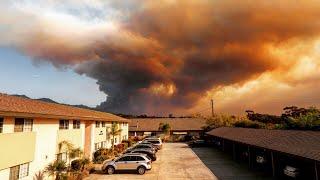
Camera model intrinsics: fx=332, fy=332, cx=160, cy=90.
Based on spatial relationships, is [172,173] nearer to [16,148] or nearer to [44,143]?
[44,143]

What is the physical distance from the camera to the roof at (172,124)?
82062 millimetres

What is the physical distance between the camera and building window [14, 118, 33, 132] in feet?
64.6

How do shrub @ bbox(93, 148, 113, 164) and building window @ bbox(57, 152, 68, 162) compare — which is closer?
building window @ bbox(57, 152, 68, 162)

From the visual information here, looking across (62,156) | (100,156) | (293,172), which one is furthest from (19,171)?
(293,172)

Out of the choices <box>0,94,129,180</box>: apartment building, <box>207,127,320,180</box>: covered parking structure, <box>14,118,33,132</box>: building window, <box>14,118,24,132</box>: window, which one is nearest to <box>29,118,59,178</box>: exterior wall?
<box>0,94,129,180</box>: apartment building

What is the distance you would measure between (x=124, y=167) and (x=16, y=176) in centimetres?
1179

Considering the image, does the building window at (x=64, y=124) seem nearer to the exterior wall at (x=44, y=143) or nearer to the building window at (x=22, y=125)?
the exterior wall at (x=44, y=143)

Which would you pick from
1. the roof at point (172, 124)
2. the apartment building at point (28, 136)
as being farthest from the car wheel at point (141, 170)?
the roof at point (172, 124)

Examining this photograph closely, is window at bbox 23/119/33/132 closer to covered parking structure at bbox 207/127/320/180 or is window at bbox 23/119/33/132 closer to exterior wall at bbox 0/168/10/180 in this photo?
exterior wall at bbox 0/168/10/180

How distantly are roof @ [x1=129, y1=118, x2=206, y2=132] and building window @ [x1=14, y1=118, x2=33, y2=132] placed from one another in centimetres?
6092

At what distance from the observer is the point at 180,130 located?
267 feet

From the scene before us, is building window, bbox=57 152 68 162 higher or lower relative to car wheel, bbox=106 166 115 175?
higher

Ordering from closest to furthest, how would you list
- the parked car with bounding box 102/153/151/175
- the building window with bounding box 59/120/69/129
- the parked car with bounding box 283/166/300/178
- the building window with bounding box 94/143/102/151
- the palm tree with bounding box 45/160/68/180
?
the palm tree with bounding box 45/160/68/180, the parked car with bounding box 283/166/300/178, the building window with bounding box 59/120/69/129, the parked car with bounding box 102/153/151/175, the building window with bounding box 94/143/102/151

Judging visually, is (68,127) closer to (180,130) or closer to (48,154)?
(48,154)
